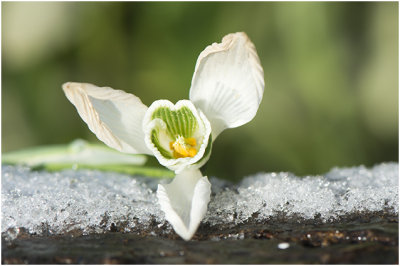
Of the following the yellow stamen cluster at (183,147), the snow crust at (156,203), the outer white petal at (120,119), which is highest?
the outer white petal at (120,119)

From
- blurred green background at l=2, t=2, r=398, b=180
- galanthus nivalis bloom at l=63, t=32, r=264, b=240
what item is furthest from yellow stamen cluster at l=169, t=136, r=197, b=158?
blurred green background at l=2, t=2, r=398, b=180

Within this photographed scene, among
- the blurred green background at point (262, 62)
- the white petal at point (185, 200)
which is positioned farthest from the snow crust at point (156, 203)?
the blurred green background at point (262, 62)

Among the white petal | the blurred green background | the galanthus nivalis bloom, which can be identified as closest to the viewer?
the white petal

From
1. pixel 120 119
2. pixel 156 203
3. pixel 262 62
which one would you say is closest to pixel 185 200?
pixel 156 203

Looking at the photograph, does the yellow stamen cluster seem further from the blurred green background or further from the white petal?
the blurred green background

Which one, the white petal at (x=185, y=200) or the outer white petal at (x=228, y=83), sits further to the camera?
the outer white petal at (x=228, y=83)

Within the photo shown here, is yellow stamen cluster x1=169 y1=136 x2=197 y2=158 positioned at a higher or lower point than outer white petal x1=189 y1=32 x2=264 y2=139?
lower

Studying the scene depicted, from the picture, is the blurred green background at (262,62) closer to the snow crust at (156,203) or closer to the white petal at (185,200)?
the snow crust at (156,203)

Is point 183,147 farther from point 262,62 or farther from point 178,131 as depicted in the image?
point 262,62
